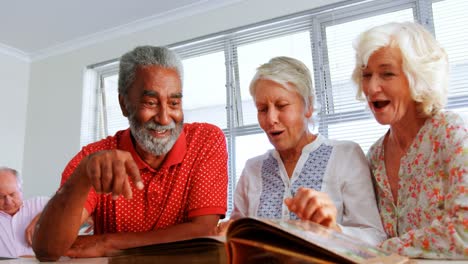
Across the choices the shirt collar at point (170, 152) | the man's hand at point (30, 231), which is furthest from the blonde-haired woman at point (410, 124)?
the man's hand at point (30, 231)

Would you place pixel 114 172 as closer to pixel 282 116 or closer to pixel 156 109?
pixel 156 109

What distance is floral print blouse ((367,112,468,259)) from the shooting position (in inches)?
36.9

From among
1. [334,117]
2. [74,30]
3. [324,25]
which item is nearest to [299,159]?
[334,117]

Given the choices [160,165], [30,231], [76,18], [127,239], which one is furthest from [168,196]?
[76,18]

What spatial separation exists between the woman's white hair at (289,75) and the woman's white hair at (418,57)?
24 cm

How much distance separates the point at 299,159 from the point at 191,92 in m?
2.81

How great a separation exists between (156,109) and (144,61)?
17 centimetres

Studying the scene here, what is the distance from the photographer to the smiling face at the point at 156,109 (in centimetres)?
138

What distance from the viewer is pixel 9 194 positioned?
3.08 m

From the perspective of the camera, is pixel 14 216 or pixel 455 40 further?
pixel 14 216

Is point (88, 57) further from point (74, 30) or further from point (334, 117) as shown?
point (334, 117)

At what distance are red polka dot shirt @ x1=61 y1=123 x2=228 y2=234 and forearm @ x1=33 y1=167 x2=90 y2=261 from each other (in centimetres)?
24

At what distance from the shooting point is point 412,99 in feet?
3.96

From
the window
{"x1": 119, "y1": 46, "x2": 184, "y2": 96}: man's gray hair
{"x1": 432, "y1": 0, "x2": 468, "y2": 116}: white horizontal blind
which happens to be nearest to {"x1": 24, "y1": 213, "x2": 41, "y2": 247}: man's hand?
the window
